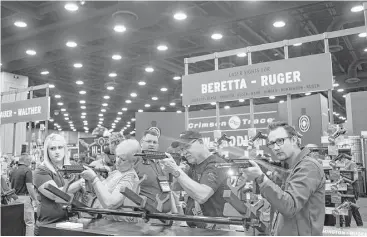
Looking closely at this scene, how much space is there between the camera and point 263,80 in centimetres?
419

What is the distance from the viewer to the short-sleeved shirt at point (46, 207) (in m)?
2.78

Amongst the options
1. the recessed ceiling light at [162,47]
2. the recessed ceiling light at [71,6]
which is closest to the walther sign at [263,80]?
the recessed ceiling light at [71,6]

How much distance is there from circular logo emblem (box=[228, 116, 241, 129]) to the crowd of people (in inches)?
84.9

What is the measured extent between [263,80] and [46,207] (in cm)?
266

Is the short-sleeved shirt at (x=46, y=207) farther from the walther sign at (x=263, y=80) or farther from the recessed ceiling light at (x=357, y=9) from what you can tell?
the recessed ceiling light at (x=357, y=9)

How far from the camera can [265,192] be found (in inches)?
79.3

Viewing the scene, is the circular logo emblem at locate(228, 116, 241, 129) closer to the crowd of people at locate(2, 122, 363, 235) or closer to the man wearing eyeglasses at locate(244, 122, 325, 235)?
the crowd of people at locate(2, 122, 363, 235)

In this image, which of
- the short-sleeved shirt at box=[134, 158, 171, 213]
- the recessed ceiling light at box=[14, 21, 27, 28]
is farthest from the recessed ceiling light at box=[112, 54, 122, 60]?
the short-sleeved shirt at box=[134, 158, 171, 213]

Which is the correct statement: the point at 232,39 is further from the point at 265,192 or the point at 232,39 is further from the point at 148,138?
the point at 265,192

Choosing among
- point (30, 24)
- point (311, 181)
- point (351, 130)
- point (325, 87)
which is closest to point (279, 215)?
point (311, 181)

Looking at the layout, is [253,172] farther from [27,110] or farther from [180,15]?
[27,110]

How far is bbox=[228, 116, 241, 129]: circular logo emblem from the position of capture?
5375 millimetres

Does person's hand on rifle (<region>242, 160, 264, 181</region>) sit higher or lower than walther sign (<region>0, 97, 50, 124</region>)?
lower

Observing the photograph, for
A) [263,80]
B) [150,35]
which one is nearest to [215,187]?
[263,80]
